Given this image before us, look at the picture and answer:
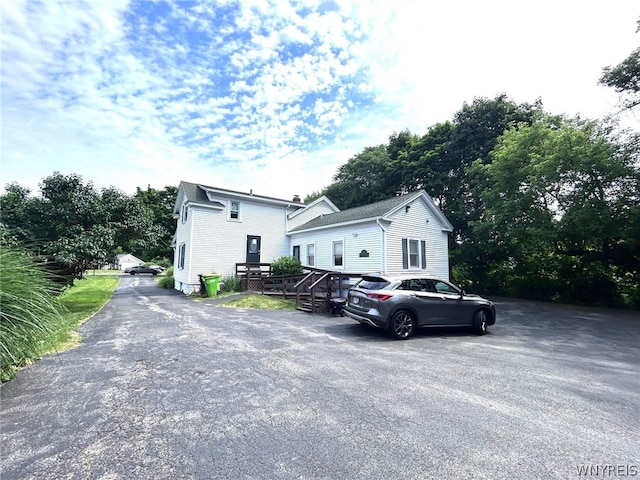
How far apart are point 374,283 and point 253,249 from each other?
1243 cm

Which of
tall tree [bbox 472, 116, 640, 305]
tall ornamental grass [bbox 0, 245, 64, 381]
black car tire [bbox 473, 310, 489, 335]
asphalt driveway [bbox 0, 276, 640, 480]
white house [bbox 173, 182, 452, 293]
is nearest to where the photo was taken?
asphalt driveway [bbox 0, 276, 640, 480]

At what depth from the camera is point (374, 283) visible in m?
7.64

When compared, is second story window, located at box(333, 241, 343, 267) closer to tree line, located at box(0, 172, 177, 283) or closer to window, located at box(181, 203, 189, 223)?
tree line, located at box(0, 172, 177, 283)

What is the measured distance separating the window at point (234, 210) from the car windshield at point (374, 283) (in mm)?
12206

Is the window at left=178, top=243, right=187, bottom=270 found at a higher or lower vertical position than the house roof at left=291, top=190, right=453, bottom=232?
lower

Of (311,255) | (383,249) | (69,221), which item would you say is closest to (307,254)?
(311,255)

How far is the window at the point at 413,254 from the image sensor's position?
14.9 metres

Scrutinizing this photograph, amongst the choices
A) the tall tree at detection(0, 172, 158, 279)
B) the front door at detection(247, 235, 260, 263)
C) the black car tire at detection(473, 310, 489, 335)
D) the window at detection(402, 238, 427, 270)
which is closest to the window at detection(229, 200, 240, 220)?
the front door at detection(247, 235, 260, 263)

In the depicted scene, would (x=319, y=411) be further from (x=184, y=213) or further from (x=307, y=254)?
(x=184, y=213)

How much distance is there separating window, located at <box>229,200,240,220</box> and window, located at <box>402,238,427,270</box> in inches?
408

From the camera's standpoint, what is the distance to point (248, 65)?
37.3ft

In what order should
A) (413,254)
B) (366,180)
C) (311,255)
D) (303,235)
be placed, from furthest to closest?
(366,180) < (303,235) < (311,255) < (413,254)

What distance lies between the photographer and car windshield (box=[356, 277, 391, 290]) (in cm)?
734

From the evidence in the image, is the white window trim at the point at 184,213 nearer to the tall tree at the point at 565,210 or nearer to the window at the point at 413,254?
the window at the point at 413,254
